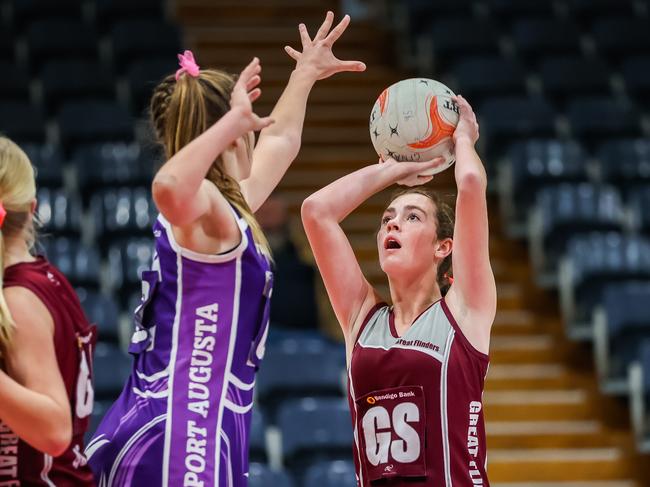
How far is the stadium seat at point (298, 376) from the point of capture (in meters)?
7.16

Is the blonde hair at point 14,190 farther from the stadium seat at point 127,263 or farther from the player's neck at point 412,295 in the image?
A: the stadium seat at point 127,263

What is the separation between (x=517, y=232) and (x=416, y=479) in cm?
634

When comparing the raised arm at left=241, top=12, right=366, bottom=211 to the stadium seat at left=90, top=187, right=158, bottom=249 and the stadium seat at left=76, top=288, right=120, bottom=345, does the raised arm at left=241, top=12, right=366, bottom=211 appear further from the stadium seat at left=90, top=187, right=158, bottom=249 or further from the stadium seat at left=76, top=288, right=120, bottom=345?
the stadium seat at left=90, top=187, right=158, bottom=249

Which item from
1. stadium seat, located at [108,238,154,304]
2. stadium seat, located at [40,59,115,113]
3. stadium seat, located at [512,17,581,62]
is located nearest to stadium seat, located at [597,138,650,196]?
stadium seat, located at [512,17,581,62]

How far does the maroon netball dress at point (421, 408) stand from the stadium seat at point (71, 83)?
6.66 m

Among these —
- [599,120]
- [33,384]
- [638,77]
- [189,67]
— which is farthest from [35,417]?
[638,77]

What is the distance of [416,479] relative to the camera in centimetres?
342

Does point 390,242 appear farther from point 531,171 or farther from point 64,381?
point 531,171

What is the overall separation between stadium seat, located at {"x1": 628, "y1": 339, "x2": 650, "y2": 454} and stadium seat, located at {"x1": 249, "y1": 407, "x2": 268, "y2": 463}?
2.44m

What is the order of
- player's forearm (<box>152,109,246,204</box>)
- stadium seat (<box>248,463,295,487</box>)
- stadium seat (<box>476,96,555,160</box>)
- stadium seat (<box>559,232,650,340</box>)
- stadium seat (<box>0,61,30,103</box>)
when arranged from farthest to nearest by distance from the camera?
stadium seat (<box>476,96,555,160</box>) < stadium seat (<box>0,61,30,103</box>) < stadium seat (<box>559,232,650,340</box>) < stadium seat (<box>248,463,295,487</box>) < player's forearm (<box>152,109,246,204</box>)

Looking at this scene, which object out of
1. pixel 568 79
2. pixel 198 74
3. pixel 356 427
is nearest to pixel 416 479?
pixel 356 427

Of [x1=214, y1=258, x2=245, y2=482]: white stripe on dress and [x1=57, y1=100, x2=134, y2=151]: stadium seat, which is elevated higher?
[x1=57, y1=100, x2=134, y2=151]: stadium seat

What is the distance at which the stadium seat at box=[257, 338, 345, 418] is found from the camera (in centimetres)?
716

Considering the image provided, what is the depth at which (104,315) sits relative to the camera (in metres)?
7.26
